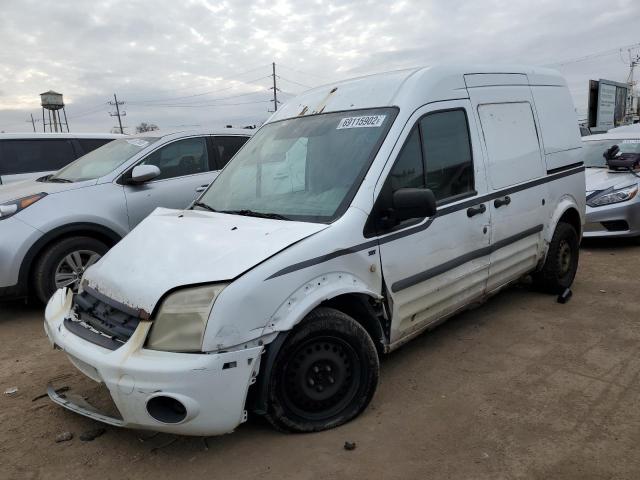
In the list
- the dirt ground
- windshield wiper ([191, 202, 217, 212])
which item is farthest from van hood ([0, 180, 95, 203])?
windshield wiper ([191, 202, 217, 212])

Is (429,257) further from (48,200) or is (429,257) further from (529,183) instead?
(48,200)

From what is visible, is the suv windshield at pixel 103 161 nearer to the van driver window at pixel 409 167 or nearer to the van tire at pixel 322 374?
the van driver window at pixel 409 167

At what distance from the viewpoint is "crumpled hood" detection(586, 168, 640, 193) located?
7.30 m

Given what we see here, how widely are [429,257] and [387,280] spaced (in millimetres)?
430

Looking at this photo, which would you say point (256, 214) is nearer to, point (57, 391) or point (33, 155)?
point (57, 391)

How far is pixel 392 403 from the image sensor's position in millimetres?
3135

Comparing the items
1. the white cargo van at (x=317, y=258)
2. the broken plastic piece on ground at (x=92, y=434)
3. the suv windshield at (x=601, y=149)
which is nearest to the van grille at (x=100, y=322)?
the white cargo van at (x=317, y=258)

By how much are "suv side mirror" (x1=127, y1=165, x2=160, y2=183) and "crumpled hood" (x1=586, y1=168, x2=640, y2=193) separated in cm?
602

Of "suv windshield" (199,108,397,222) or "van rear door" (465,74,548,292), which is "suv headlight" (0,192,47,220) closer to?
"suv windshield" (199,108,397,222)

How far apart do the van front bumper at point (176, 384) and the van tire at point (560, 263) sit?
3498 millimetres

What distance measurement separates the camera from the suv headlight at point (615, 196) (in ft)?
23.3

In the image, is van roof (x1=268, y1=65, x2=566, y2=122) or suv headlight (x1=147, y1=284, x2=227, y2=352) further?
van roof (x1=268, y1=65, x2=566, y2=122)

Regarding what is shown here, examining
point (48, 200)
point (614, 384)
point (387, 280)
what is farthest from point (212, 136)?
point (614, 384)

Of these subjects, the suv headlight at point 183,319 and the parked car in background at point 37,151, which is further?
the parked car in background at point 37,151
